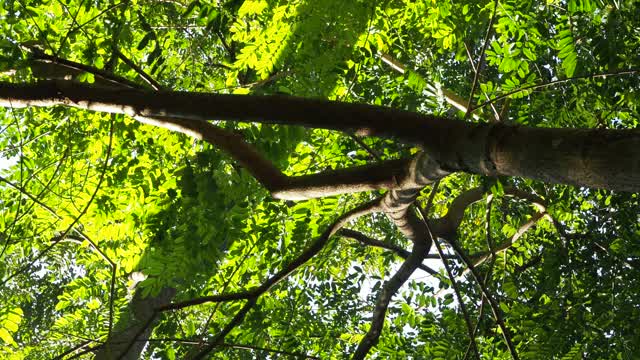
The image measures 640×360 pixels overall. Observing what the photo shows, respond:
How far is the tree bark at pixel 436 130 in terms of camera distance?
133 centimetres

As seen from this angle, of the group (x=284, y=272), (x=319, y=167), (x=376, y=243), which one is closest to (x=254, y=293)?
(x=284, y=272)

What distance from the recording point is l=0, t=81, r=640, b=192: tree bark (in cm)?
133

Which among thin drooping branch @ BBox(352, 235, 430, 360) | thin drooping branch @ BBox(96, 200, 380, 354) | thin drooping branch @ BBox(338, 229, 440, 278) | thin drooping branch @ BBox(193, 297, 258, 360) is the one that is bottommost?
thin drooping branch @ BBox(193, 297, 258, 360)

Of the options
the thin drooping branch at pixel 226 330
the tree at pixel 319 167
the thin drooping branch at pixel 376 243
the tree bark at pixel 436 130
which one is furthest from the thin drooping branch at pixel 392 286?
the tree bark at pixel 436 130

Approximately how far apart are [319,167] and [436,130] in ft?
9.35

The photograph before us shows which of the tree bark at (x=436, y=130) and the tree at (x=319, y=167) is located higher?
the tree at (x=319, y=167)

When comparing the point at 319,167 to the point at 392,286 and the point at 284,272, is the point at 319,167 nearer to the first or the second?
the point at 392,286

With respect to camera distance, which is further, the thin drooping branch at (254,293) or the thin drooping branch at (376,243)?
the thin drooping branch at (376,243)

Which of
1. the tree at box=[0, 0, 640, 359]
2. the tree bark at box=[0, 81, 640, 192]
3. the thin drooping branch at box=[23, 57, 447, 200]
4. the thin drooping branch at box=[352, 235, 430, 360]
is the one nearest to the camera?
the tree bark at box=[0, 81, 640, 192]

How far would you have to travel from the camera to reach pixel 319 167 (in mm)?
4578

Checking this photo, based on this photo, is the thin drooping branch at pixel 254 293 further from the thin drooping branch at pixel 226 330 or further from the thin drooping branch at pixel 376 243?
the thin drooping branch at pixel 376 243

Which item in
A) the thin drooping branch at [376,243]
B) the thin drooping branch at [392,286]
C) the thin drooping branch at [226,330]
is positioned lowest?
the thin drooping branch at [226,330]

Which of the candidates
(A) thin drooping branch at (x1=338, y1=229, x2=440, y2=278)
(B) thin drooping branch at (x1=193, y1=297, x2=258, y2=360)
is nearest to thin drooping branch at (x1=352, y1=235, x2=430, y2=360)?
(A) thin drooping branch at (x1=338, y1=229, x2=440, y2=278)

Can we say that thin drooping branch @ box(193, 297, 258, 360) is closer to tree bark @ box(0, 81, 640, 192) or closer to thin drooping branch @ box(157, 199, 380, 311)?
thin drooping branch @ box(157, 199, 380, 311)
